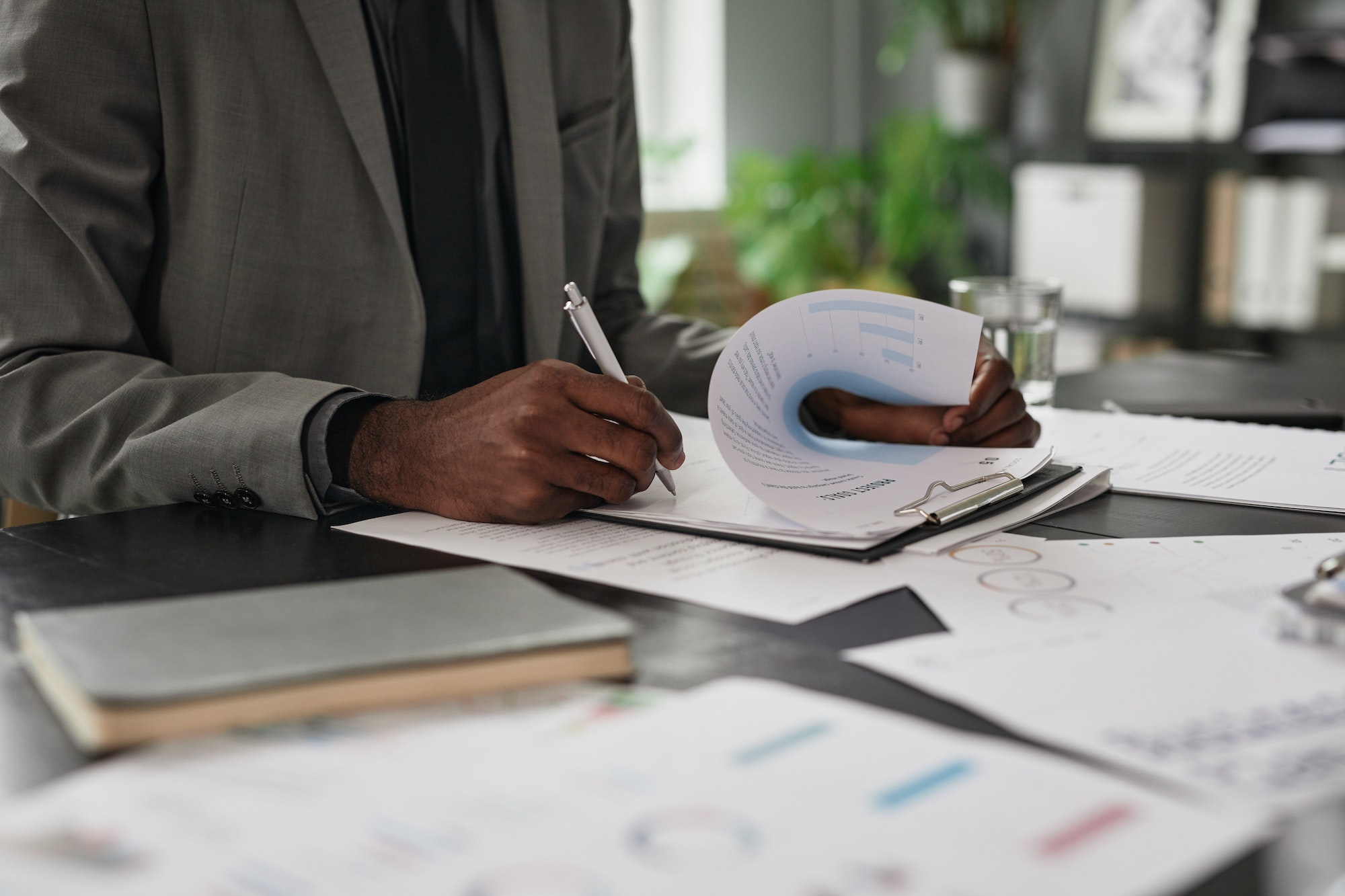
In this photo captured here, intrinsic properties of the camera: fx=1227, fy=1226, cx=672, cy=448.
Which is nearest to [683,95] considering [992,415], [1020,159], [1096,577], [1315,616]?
[1020,159]

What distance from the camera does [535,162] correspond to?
1.30 metres

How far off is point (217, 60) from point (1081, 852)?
1.00 metres

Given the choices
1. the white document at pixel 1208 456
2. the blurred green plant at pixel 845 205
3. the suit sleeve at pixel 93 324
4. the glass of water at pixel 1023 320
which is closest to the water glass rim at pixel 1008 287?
the glass of water at pixel 1023 320

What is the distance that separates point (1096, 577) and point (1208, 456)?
0.41 m

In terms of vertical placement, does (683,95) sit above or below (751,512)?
above

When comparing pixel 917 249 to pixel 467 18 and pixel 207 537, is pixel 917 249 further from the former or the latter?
pixel 207 537

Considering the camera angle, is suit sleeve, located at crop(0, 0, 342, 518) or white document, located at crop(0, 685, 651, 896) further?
suit sleeve, located at crop(0, 0, 342, 518)

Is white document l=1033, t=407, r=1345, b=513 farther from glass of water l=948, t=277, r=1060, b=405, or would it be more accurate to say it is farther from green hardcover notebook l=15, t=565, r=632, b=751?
green hardcover notebook l=15, t=565, r=632, b=751

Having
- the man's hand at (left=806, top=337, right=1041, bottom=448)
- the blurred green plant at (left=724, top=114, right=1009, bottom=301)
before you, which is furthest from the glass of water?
the blurred green plant at (left=724, top=114, right=1009, bottom=301)

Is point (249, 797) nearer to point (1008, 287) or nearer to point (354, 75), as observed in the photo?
point (354, 75)

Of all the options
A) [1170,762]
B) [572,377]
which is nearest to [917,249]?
[572,377]

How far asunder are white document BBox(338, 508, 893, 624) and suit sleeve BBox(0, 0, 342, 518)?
119 millimetres

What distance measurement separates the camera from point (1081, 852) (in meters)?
0.36

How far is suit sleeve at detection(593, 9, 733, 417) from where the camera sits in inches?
51.4
